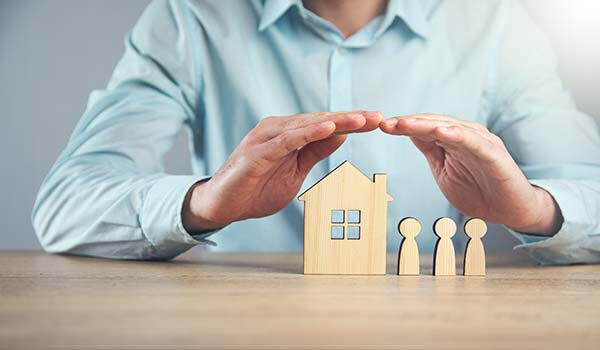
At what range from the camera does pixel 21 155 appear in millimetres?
2246

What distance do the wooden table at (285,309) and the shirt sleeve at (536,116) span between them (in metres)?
0.56

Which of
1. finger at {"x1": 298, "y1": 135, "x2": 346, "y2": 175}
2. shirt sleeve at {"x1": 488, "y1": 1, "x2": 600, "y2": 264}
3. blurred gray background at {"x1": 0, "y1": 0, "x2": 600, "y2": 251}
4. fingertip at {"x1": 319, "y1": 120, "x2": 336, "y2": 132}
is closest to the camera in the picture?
A: fingertip at {"x1": 319, "y1": 120, "x2": 336, "y2": 132}

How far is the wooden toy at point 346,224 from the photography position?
3.40 ft

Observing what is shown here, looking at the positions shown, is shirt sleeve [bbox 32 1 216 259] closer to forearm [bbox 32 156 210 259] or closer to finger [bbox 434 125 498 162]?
forearm [bbox 32 156 210 259]

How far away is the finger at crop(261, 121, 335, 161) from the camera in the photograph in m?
0.99

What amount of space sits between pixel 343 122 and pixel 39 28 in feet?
4.93

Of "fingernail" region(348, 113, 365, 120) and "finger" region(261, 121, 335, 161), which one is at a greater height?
"fingernail" region(348, 113, 365, 120)

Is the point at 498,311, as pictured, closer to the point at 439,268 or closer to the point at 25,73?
the point at 439,268

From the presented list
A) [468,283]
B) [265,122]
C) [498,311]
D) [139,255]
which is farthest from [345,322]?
[139,255]

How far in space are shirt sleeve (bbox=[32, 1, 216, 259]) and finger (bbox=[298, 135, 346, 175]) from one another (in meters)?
0.19

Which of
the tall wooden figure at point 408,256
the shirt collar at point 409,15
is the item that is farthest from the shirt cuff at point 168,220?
the shirt collar at point 409,15

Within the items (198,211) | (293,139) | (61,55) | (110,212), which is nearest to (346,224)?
(293,139)

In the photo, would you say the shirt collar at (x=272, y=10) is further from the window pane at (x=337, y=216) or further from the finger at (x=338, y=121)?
the finger at (x=338, y=121)

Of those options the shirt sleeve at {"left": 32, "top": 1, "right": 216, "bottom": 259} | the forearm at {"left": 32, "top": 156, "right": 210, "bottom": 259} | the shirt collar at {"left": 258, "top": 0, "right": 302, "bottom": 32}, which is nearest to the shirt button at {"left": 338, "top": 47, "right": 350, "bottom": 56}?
the shirt collar at {"left": 258, "top": 0, "right": 302, "bottom": 32}
